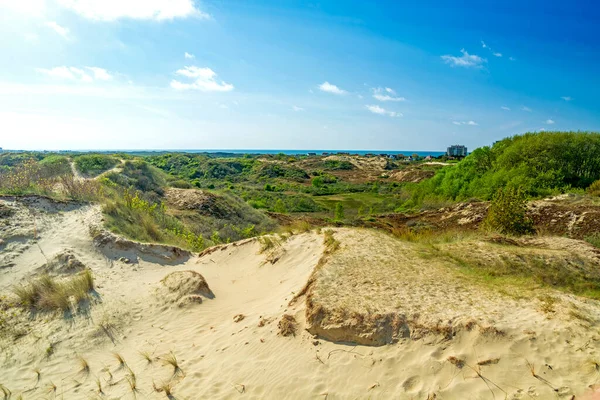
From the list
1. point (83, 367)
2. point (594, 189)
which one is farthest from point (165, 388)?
point (594, 189)

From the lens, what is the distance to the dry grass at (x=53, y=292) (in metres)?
8.23

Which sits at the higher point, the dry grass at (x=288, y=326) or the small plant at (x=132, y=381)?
the dry grass at (x=288, y=326)

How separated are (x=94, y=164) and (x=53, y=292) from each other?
78.4ft

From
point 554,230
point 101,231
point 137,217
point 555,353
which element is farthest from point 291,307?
point 554,230

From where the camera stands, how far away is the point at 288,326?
6.41 m

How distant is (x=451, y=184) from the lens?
118 feet

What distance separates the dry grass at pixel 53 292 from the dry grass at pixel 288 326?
223 inches

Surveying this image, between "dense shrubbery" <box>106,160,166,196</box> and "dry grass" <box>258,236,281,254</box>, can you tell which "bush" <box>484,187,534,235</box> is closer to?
"dry grass" <box>258,236,281,254</box>

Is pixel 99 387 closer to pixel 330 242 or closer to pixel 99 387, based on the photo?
pixel 99 387

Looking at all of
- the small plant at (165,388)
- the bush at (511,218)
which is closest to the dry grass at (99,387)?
the small plant at (165,388)

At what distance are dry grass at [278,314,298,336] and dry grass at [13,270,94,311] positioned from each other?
5.66 m

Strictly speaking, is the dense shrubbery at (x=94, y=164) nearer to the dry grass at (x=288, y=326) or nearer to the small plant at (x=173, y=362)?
the small plant at (x=173, y=362)

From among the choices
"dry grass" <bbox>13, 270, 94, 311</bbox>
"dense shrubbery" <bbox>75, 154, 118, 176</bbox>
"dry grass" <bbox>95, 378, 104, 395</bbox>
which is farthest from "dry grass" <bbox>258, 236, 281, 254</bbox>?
"dense shrubbery" <bbox>75, 154, 118, 176</bbox>

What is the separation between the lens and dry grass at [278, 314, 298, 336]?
6320 mm
